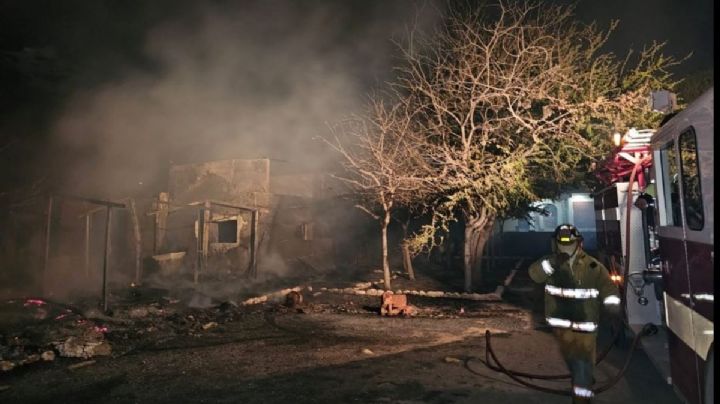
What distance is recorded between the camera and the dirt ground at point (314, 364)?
4.09m

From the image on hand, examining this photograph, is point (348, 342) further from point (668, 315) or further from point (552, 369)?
point (668, 315)

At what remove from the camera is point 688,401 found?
9.52ft

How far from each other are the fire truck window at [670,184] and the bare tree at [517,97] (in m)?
5.09

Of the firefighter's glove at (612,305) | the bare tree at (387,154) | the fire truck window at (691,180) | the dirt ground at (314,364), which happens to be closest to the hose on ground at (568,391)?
the dirt ground at (314,364)

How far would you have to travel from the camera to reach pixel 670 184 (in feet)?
→ 11.0

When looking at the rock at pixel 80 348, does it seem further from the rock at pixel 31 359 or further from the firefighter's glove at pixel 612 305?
the firefighter's glove at pixel 612 305

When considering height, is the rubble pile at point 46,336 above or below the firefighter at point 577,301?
below

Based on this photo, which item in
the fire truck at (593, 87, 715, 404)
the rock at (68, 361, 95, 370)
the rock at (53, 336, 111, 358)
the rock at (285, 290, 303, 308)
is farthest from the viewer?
the rock at (285, 290, 303, 308)

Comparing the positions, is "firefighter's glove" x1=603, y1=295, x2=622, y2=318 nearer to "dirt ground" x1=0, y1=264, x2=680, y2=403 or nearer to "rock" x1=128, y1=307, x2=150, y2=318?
"dirt ground" x1=0, y1=264, x2=680, y2=403

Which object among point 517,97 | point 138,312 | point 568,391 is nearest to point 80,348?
point 138,312

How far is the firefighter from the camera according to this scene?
3344 mm

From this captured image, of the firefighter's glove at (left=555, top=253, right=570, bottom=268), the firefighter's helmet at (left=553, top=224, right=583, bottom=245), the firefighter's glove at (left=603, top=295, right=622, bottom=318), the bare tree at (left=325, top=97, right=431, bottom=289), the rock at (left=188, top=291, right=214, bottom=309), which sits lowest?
the rock at (left=188, top=291, right=214, bottom=309)

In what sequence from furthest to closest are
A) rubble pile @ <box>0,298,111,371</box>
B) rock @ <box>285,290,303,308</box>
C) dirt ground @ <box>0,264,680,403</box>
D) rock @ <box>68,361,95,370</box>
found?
rock @ <box>285,290,303,308</box> < rubble pile @ <box>0,298,111,371</box> < rock @ <box>68,361,95,370</box> < dirt ground @ <box>0,264,680,403</box>

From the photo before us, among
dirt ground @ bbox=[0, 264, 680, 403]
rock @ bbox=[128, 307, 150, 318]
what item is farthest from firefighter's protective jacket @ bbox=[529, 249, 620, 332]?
rock @ bbox=[128, 307, 150, 318]
